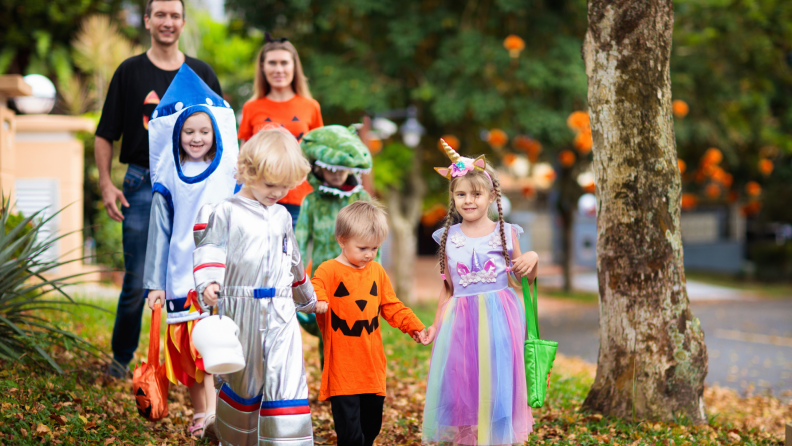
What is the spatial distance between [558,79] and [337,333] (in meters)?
7.84

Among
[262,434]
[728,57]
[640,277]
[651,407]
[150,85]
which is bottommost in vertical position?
[651,407]

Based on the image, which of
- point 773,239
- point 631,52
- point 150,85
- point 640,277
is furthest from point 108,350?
point 773,239

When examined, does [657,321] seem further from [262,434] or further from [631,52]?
[262,434]

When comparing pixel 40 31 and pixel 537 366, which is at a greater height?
pixel 40 31

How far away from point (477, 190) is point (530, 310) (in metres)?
0.69

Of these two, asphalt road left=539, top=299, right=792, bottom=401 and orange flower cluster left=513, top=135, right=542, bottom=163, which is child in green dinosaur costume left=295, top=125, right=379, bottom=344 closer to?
asphalt road left=539, top=299, right=792, bottom=401

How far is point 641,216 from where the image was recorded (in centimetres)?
409

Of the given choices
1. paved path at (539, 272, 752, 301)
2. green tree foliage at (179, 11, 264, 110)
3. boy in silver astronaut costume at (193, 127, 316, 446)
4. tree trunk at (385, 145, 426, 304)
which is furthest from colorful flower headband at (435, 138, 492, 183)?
paved path at (539, 272, 752, 301)

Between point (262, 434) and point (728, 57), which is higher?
point (728, 57)

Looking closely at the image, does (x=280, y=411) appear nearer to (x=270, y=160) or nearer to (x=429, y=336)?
(x=429, y=336)

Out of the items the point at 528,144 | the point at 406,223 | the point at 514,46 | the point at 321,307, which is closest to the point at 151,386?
the point at 321,307

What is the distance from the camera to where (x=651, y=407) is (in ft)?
13.6

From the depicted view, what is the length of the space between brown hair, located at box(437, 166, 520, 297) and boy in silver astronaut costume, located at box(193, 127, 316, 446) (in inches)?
39.7

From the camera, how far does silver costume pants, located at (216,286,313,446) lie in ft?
9.37
